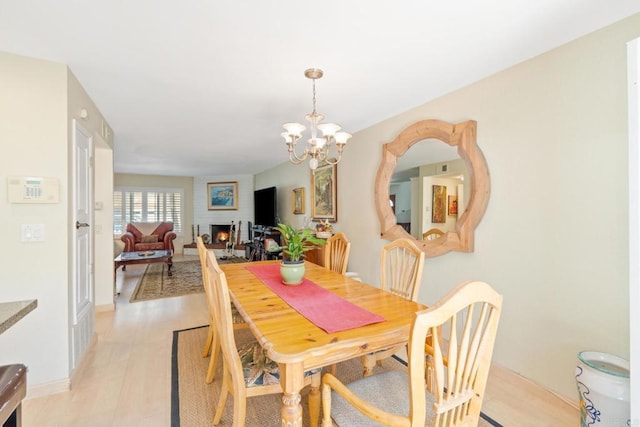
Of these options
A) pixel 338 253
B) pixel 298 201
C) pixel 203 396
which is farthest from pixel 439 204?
pixel 298 201

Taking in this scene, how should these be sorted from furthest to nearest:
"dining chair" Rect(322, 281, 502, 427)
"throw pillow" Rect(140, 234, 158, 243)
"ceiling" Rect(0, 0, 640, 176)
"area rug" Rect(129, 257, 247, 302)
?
"throw pillow" Rect(140, 234, 158, 243) → "area rug" Rect(129, 257, 247, 302) → "ceiling" Rect(0, 0, 640, 176) → "dining chair" Rect(322, 281, 502, 427)

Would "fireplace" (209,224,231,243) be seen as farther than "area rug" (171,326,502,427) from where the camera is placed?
Yes

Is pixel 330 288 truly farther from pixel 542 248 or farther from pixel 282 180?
pixel 282 180

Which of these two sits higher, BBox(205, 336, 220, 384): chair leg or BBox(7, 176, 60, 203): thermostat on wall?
BBox(7, 176, 60, 203): thermostat on wall

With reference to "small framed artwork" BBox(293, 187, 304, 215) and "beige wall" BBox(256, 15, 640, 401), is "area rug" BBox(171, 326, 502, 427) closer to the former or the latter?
"beige wall" BBox(256, 15, 640, 401)

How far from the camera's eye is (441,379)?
0.92 meters

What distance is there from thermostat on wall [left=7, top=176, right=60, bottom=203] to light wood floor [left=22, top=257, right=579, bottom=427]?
3.47 ft

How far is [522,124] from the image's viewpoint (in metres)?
2.07

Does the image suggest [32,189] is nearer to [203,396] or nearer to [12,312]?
[12,312]

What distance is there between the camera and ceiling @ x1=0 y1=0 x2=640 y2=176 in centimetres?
152

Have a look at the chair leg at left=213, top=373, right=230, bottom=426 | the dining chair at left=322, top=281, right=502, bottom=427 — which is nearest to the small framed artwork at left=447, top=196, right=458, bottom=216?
the dining chair at left=322, top=281, right=502, bottom=427

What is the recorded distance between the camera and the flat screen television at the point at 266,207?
6332 millimetres

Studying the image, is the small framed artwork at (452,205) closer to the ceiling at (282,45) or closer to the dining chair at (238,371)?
the ceiling at (282,45)

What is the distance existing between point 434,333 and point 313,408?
3.37 feet
